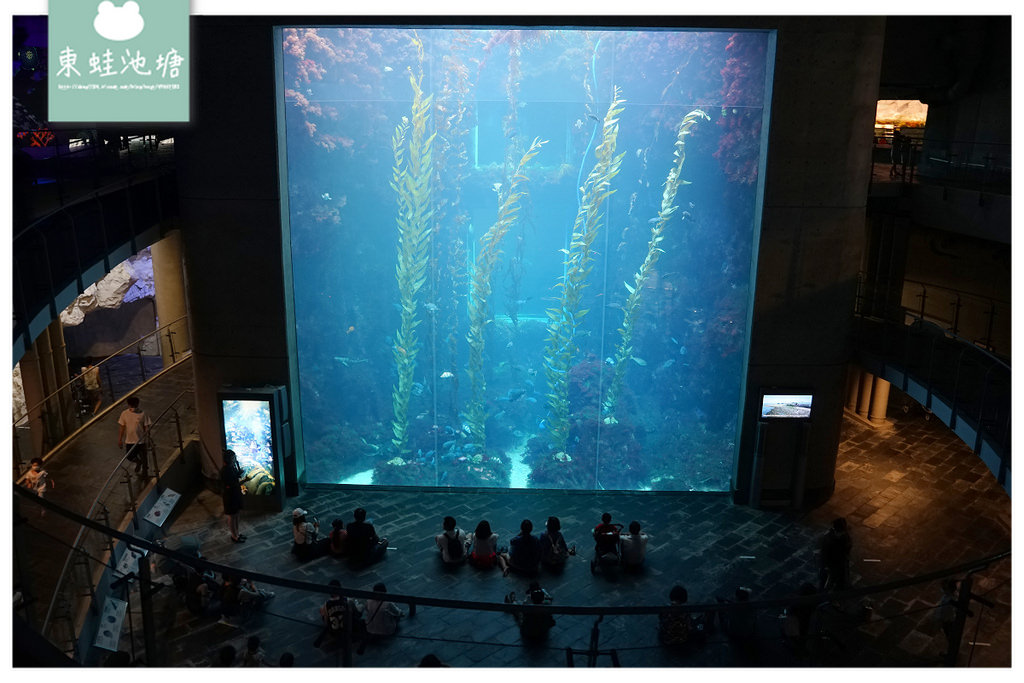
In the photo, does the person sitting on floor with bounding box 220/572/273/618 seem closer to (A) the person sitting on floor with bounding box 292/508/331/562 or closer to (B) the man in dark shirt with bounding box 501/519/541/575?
(A) the person sitting on floor with bounding box 292/508/331/562

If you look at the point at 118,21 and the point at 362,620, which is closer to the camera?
the point at 118,21

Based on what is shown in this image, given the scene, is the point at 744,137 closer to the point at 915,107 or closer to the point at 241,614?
the point at 241,614

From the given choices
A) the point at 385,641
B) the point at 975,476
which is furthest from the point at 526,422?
the point at 975,476

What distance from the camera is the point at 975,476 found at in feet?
44.9

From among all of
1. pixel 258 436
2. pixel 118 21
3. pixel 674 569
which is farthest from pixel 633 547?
pixel 118 21

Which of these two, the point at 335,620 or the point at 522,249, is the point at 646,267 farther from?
the point at 335,620

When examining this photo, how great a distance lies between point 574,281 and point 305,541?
16.0 feet

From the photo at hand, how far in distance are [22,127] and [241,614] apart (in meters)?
10.4

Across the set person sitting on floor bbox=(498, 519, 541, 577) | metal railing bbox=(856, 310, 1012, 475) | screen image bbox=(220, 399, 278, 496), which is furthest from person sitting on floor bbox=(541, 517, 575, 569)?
metal railing bbox=(856, 310, 1012, 475)

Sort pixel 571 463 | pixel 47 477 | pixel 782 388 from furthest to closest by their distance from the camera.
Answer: pixel 571 463
pixel 782 388
pixel 47 477

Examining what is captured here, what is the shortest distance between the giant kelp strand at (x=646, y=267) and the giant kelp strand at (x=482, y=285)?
178cm

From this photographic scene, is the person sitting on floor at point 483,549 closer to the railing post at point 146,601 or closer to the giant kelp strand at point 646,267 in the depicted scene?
the giant kelp strand at point 646,267

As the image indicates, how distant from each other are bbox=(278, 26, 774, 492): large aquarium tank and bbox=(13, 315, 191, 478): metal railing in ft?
12.8

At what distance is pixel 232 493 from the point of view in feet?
36.1
